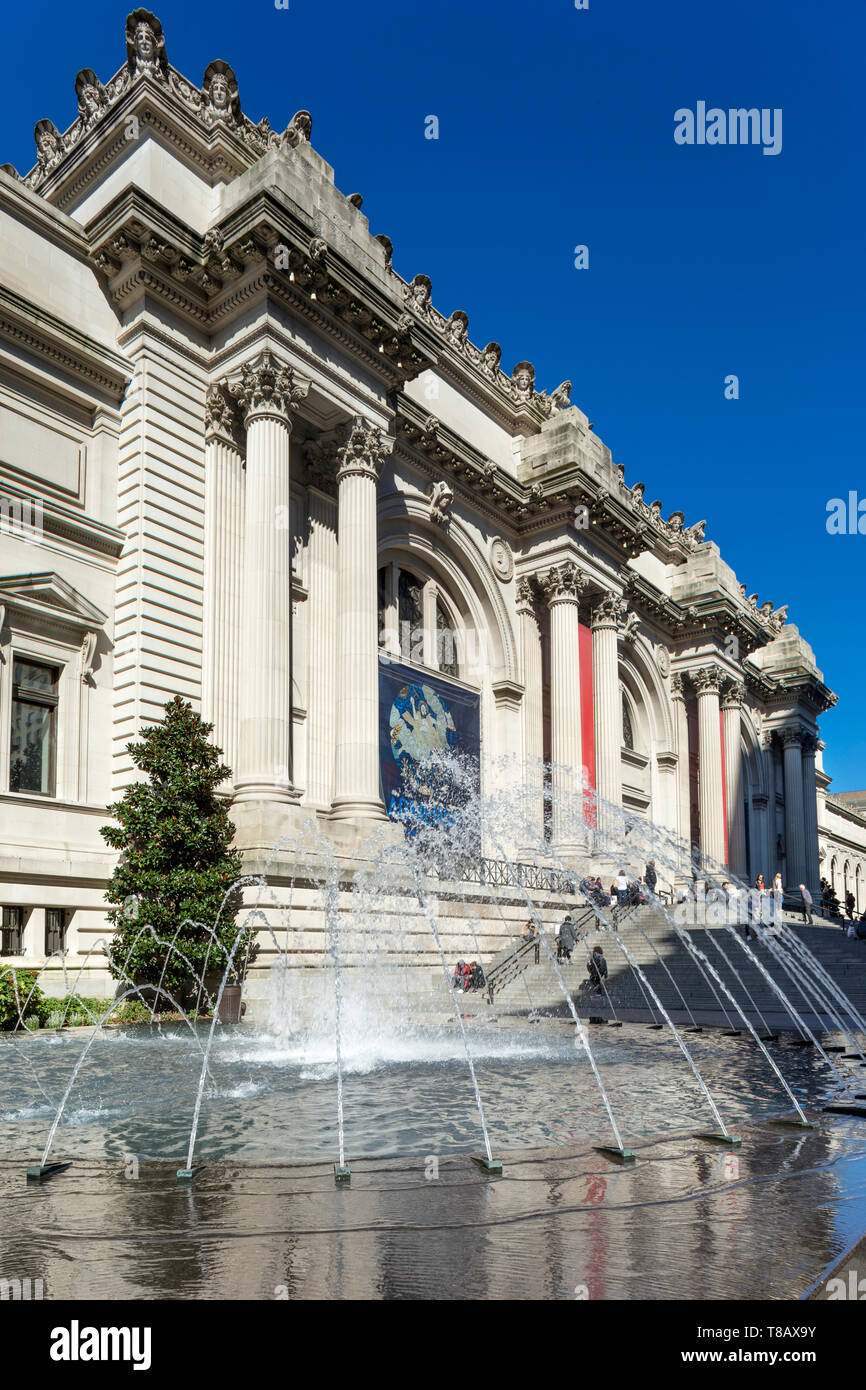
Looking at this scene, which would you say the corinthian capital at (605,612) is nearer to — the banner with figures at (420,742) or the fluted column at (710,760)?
the banner with figures at (420,742)

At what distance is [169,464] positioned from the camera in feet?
77.2

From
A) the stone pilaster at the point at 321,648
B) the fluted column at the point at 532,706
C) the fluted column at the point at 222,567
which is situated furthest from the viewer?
the fluted column at the point at 532,706

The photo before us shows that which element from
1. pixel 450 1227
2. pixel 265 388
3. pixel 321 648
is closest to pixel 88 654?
pixel 321 648

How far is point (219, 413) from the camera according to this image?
24547 mm

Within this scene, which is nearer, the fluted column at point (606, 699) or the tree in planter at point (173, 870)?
the tree in planter at point (173, 870)

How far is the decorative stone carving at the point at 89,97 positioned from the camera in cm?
2608

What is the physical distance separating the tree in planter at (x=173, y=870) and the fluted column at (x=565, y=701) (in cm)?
1687

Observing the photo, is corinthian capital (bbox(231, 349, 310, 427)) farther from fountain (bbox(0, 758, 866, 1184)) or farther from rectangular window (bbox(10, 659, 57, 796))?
fountain (bbox(0, 758, 866, 1184))

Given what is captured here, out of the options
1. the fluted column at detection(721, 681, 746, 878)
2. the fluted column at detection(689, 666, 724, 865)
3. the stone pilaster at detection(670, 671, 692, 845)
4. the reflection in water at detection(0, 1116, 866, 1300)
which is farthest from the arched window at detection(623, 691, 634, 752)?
the reflection in water at detection(0, 1116, 866, 1300)

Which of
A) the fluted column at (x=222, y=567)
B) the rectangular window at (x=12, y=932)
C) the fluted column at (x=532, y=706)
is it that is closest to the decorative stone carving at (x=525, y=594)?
the fluted column at (x=532, y=706)

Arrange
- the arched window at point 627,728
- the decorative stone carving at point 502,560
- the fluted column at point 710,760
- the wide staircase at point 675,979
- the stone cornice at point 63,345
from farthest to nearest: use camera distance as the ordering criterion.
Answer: the fluted column at point 710,760, the arched window at point 627,728, the decorative stone carving at point 502,560, the stone cornice at point 63,345, the wide staircase at point 675,979

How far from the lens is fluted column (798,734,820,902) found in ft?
194

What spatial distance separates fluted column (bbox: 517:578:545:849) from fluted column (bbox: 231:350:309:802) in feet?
43.8

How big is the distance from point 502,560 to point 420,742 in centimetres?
928
